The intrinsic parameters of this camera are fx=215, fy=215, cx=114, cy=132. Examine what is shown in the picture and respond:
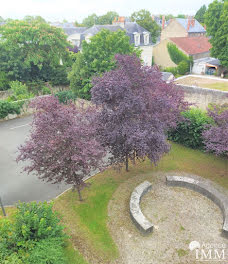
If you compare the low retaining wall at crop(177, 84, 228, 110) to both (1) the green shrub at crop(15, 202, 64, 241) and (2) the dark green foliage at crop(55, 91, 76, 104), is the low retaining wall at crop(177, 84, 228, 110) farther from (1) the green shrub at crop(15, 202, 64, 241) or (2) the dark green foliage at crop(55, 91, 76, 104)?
(1) the green shrub at crop(15, 202, 64, 241)

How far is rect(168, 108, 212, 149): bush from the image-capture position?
14547 millimetres

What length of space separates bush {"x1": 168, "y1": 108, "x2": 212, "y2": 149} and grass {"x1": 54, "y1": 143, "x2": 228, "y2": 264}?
0.57m

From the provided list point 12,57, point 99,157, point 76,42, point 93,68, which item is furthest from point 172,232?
point 76,42

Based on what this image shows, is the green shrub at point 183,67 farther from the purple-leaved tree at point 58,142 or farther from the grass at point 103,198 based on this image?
the purple-leaved tree at point 58,142

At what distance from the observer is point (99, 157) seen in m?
9.16

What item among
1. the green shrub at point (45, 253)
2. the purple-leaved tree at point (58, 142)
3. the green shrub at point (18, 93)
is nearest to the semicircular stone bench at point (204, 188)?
the purple-leaved tree at point (58, 142)

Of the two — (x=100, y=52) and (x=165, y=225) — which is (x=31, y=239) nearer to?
(x=165, y=225)

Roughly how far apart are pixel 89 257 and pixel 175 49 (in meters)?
39.4

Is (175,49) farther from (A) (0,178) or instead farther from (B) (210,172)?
(A) (0,178)

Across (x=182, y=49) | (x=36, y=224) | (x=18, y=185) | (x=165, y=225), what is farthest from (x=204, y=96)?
(x=182, y=49)

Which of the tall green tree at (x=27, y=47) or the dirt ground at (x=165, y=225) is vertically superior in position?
the tall green tree at (x=27, y=47)

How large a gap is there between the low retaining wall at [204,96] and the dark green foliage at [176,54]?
23633mm

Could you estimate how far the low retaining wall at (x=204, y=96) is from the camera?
17984mm

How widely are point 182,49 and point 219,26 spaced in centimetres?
893
